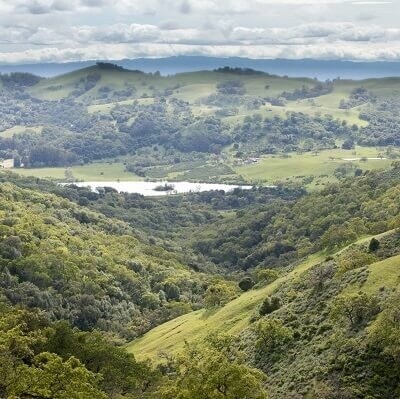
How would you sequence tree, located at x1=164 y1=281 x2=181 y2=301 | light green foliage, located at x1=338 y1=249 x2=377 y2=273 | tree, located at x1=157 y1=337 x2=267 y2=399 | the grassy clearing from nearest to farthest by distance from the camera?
tree, located at x1=157 y1=337 x2=267 y2=399 < light green foliage, located at x1=338 y1=249 x2=377 y2=273 < the grassy clearing < tree, located at x1=164 y1=281 x2=181 y2=301

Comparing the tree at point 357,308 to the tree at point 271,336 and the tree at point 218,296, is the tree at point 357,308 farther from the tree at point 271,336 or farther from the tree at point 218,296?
the tree at point 218,296

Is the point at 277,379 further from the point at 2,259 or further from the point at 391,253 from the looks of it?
the point at 2,259

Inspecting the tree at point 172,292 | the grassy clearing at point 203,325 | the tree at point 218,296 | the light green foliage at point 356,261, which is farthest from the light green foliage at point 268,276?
the tree at point 172,292

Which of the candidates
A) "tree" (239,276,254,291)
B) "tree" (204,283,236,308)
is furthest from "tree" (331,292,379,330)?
"tree" (239,276,254,291)

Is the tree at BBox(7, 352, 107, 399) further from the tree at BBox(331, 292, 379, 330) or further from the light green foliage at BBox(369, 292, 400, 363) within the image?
the tree at BBox(331, 292, 379, 330)

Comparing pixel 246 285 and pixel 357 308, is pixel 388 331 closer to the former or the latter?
pixel 357 308

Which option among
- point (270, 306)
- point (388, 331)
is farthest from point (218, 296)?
point (388, 331)

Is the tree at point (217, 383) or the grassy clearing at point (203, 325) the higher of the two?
the tree at point (217, 383)

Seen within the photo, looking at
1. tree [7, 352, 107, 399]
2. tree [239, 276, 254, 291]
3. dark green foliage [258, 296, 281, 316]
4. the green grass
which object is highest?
the green grass
